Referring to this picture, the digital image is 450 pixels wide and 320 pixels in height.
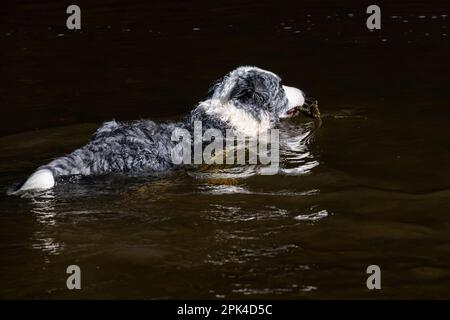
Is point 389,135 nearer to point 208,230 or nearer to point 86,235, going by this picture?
point 208,230

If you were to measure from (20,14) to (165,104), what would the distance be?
667cm

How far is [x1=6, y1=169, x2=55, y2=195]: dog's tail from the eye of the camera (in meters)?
6.19

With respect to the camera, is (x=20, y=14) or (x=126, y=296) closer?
(x=126, y=296)

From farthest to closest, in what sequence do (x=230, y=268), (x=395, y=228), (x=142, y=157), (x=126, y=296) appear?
(x=142, y=157), (x=395, y=228), (x=230, y=268), (x=126, y=296)

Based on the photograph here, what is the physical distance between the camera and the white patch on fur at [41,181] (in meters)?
6.18

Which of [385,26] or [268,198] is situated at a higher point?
[385,26]

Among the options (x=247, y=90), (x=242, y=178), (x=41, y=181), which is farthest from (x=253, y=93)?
(x=41, y=181)

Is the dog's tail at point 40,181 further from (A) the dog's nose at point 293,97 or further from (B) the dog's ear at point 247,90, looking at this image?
(A) the dog's nose at point 293,97

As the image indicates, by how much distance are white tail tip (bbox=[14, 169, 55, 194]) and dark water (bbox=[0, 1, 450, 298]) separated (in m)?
0.15

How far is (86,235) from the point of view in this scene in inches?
223

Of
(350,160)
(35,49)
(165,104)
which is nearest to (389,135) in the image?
(350,160)

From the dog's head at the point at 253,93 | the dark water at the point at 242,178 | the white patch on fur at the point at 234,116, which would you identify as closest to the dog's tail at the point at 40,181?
the dark water at the point at 242,178

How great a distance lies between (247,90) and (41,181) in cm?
240

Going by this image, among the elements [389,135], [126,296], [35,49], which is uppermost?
[35,49]
